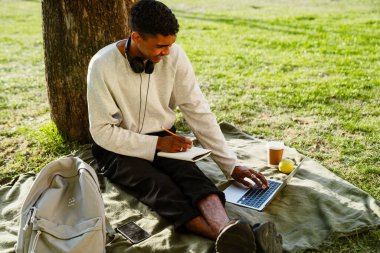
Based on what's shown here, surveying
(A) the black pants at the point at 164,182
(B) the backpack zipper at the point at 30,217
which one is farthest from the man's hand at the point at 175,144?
(B) the backpack zipper at the point at 30,217

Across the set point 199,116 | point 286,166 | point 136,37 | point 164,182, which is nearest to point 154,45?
point 136,37

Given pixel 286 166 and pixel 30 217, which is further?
pixel 286 166

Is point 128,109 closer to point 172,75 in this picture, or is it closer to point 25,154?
point 172,75

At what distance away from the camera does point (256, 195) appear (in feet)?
11.2

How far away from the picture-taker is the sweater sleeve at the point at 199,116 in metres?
3.46

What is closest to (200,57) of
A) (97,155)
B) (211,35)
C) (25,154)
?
(211,35)

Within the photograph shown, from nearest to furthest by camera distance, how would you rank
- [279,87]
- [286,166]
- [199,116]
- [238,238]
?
[238,238]
[199,116]
[286,166]
[279,87]

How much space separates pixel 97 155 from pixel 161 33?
3.86 feet

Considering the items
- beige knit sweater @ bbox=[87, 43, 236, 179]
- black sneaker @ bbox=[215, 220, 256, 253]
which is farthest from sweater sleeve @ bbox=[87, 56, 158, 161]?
black sneaker @ bbox=[215, 220, 256, 253]

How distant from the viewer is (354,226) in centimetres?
304

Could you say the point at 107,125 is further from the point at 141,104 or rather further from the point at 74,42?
the point at 74,42

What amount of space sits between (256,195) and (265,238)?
0.93 meters

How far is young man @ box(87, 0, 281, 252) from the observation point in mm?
2840

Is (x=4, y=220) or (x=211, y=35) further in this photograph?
(x=211, y=35)
